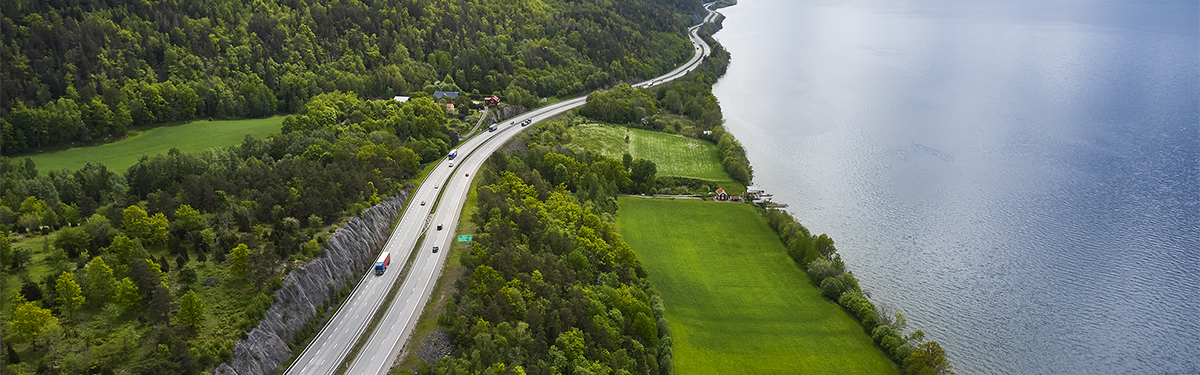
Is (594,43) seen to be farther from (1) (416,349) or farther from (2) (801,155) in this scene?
(1) (416,349)

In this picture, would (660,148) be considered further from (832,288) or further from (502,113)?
(832,288)

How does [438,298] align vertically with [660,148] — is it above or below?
below

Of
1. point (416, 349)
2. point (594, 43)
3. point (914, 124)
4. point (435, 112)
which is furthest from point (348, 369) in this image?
point (594, 43)

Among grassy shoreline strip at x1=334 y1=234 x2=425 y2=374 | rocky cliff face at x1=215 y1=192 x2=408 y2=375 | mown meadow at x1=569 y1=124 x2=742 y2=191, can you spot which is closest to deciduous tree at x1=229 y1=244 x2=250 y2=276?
rocky cliff face at x1=215 y1=192 x2=408 y2=375

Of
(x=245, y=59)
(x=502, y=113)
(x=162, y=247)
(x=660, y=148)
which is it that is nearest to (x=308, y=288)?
(x=162, y=247)

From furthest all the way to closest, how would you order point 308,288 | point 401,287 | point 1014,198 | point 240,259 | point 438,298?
point 1014,198
point 401,287
point 438,298
point 308,288
point 240,259

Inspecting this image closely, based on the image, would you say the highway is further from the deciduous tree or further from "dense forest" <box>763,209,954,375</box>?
"dense forest" <box>763,209,954,375</box>
